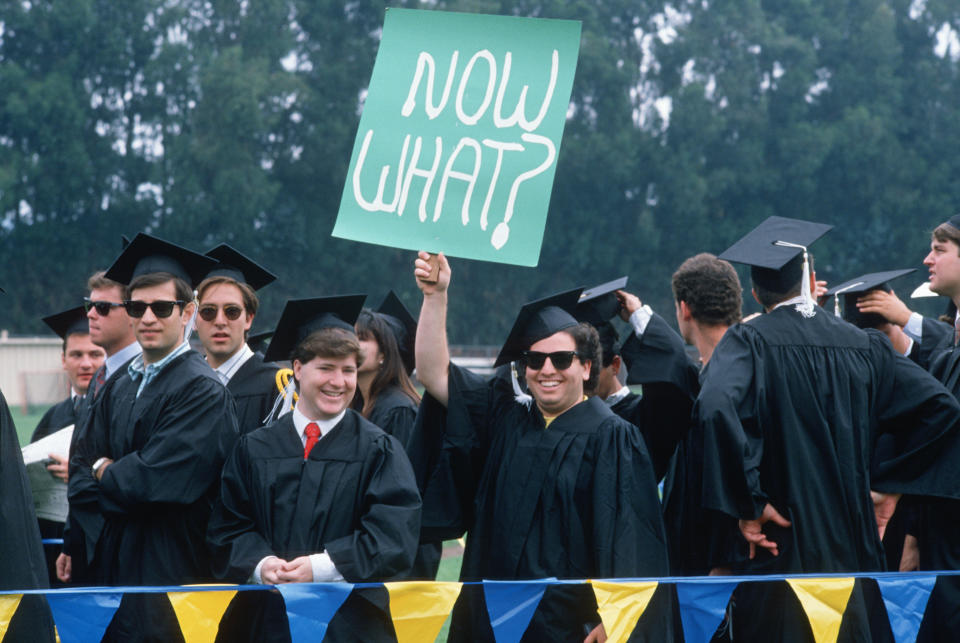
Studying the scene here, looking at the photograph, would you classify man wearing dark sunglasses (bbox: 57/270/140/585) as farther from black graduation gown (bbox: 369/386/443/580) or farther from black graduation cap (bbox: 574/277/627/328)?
black graduation cap (bbox: 574/277/627/328)

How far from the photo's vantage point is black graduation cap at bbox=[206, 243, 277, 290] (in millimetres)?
5805

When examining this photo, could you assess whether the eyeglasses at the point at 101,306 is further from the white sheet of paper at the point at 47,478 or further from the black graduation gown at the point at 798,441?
the black graduation gown at the point at 798,441

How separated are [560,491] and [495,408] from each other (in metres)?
0.51

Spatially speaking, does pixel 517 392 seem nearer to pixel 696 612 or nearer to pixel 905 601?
pixel 696 612

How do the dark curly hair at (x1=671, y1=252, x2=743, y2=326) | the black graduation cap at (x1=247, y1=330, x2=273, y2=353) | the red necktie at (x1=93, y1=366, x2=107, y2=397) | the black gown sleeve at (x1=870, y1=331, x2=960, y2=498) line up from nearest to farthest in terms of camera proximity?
the black gown sleeve at (x1=870, y1=331, x2=960, y2=498) < the dark curly hair at (x1=671, y1=252, x2=743, y2=326) < the red necktie at (x1=93, y1=366, x2=107, y2=397) < the black graduation cap at (x1=247, y1=330, x2=273, y2=353)

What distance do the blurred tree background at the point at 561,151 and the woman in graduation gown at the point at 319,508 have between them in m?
34.0

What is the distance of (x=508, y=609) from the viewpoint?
408 cm

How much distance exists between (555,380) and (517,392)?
0.85 ft

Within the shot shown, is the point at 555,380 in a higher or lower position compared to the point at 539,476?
higher

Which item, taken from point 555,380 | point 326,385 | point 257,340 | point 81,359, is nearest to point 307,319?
point 326,385

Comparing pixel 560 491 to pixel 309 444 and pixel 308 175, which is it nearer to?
pixel 309 444

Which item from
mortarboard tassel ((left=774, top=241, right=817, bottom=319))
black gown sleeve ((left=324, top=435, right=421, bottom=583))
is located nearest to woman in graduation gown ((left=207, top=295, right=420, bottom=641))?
black gown sleeve ((left=324, top=435, right=421, bottom=583))

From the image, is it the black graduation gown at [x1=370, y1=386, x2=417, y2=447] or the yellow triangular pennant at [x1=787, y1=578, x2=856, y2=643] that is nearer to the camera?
the yellow triangular pennant at [x1=787, y1=578, x2=856, y2=643]

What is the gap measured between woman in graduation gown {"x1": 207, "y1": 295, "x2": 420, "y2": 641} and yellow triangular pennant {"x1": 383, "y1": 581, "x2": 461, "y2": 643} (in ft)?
0.14
